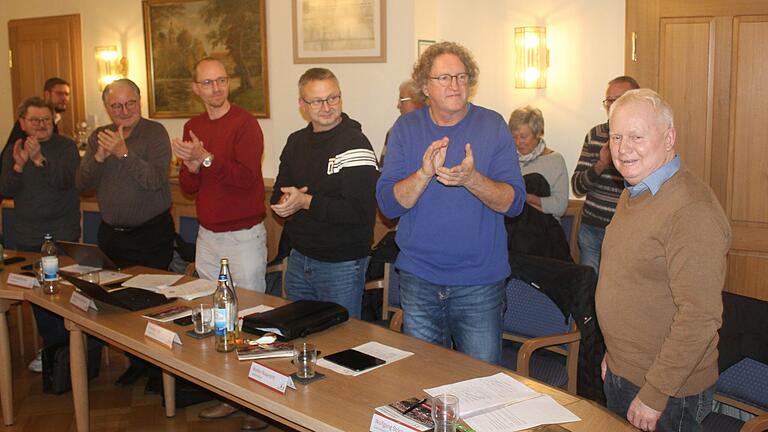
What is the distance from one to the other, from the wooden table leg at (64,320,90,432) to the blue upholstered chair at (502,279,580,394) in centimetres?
182

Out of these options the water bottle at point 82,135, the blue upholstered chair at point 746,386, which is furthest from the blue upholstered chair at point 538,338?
the water bottle at point 82,135

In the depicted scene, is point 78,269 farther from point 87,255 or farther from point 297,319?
point 297,319

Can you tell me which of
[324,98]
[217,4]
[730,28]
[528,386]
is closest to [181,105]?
[217,4]

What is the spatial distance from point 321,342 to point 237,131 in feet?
4.49

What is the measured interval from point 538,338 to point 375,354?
0.84 metres

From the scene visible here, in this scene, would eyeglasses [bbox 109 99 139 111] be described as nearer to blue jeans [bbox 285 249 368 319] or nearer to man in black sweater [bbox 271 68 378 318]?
man in black sweater [bbox 271 68 378 318]

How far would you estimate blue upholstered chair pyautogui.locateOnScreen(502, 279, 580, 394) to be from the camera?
9.99ft

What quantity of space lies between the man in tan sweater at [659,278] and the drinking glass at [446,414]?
1.69 feet

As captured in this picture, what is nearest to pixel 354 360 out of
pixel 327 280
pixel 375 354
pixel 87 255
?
pixel 375 354

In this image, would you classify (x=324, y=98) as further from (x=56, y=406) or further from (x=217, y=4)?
(x=217, y=4)

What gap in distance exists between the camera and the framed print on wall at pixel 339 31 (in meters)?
5.31

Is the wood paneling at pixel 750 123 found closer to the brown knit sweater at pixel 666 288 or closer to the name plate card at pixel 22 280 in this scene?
the brown knit sweater at pixel 666 288

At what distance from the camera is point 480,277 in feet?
8.59

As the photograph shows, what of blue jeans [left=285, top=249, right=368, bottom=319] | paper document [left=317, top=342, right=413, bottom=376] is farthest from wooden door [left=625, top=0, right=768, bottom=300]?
paper document [left=317, top=342, right=413, bottom=376]
